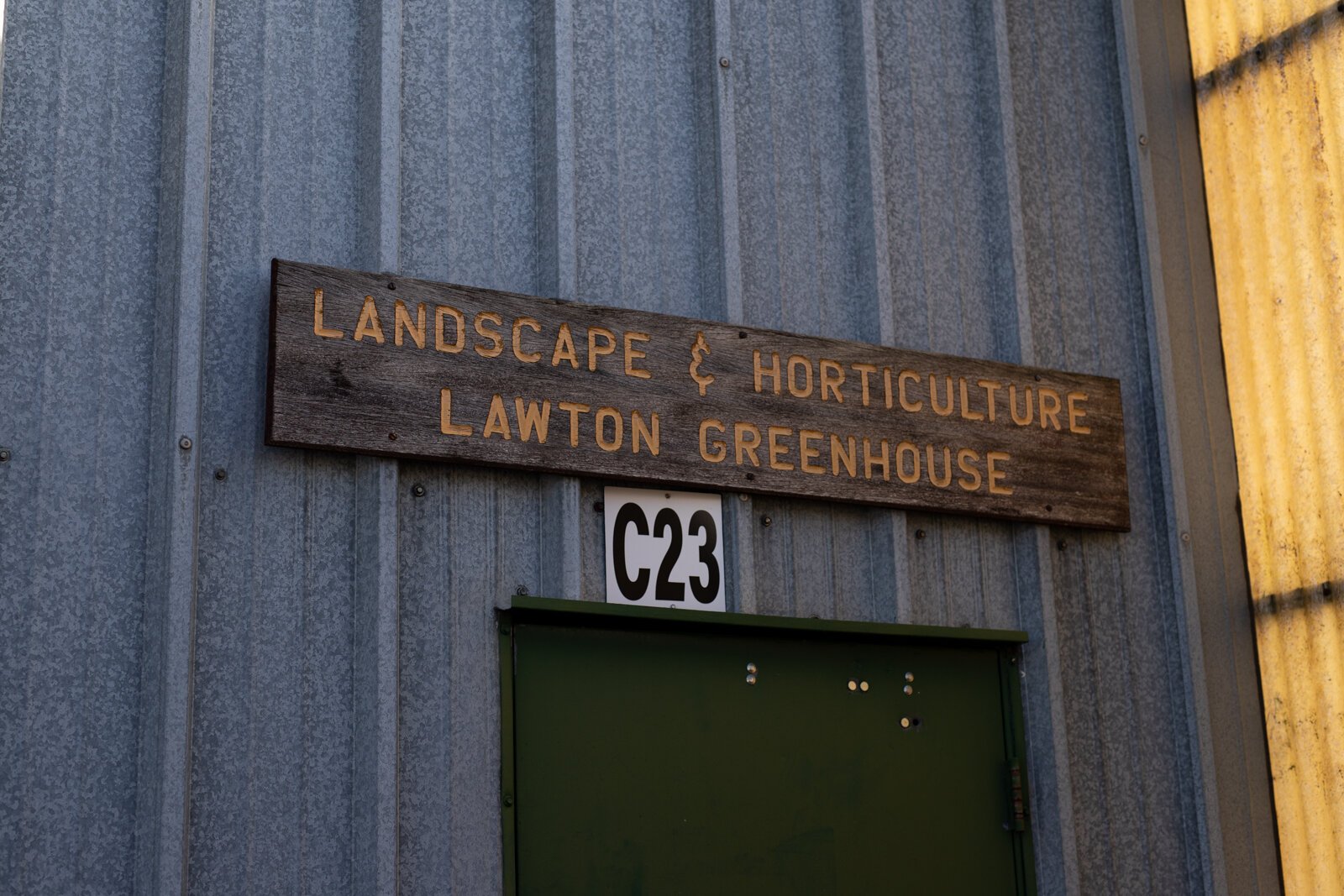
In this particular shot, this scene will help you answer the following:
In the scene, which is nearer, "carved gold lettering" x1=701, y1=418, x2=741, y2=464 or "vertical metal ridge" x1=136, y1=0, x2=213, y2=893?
"vertical metal ridge" x1=136, y1=0, x2=213, y2=893

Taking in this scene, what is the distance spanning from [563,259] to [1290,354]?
9.12 feet

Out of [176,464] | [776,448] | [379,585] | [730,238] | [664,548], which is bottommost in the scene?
[379,585]

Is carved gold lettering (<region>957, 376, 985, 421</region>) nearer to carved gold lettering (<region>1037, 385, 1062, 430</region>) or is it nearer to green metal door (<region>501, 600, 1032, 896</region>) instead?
carved gold lettering (<region>1037, 385, 1062, 430</region>)

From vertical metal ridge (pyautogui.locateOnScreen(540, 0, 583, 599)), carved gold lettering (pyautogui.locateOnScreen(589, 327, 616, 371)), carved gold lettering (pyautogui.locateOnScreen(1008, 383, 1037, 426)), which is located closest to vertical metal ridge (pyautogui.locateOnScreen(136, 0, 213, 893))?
vertical metal ridge (pyautogui.locateOnScreen(540, 0, 583, 599))

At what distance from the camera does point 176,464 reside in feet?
15.3

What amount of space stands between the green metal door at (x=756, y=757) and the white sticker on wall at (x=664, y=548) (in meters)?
0.09

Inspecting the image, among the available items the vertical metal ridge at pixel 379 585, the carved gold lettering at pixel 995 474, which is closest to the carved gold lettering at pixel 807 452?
the carved gold lettering at pixel 995 474

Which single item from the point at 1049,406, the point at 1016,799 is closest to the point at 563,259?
the point at 1049,406

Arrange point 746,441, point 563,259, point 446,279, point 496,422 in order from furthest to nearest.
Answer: point 746,441, point 563,259, point 446,279, point 496,422

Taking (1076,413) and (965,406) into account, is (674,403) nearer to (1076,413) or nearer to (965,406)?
(965,406)

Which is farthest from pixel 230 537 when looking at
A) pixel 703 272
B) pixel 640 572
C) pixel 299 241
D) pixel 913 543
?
pixel 913 543

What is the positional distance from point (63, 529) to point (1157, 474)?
151 inches

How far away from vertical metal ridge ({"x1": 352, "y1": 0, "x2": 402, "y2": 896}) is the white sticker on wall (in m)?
0.70

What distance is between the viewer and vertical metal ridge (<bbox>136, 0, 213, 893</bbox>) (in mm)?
4438
